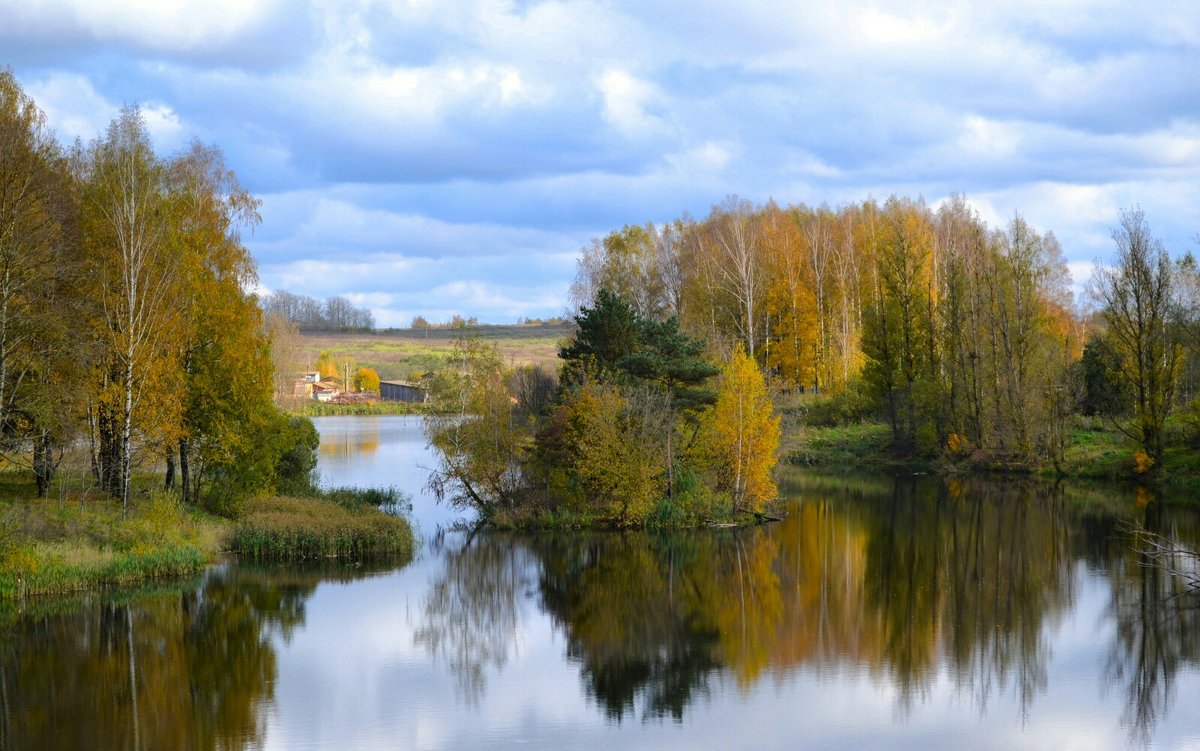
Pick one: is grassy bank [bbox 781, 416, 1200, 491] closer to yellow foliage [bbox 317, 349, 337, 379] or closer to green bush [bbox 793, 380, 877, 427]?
green bush [bbox 793, 380, 877, 427]

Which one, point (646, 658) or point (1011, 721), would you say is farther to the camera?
point (646, 658)

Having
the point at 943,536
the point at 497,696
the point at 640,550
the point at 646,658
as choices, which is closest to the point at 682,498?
the point at 640,550

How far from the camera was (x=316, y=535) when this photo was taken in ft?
93.2

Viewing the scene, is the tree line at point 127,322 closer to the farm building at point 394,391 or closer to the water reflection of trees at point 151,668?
the water reflection of trees at point 151,668

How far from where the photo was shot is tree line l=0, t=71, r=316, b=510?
2623 centimetres

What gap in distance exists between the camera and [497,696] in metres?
17.6

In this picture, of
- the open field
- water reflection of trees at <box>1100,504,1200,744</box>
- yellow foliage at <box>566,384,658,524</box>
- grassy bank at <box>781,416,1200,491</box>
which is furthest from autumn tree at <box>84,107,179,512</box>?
the open field

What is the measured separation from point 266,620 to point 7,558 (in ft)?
18.7

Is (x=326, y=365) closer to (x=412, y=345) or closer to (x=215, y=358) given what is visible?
(x=412, y=345)

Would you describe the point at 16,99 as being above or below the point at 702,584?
above

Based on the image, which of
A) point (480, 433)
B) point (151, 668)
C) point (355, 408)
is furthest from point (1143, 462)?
point (355, 408)

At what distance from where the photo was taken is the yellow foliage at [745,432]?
1319 inches

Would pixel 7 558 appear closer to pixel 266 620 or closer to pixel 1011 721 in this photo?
pixel 266 620

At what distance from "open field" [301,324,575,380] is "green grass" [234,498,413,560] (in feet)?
240
